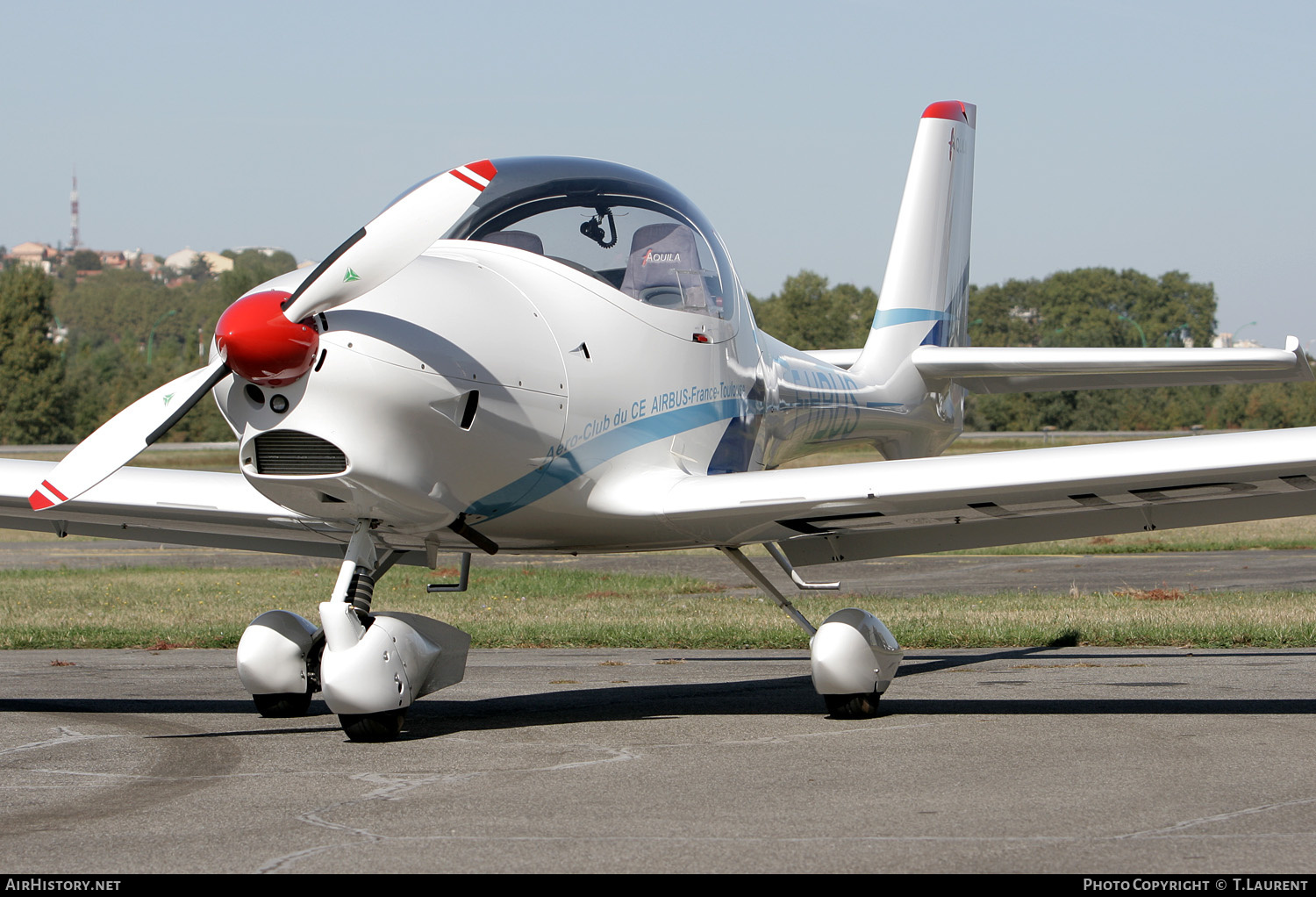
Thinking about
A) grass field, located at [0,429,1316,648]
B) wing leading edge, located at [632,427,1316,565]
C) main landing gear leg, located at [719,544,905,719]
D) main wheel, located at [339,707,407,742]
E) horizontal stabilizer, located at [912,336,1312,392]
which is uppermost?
horizontal stabilizer, located at [912,336,1312,392]

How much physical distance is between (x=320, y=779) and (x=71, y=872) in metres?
1.68

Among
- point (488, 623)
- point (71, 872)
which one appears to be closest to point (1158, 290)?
point (488, 623)

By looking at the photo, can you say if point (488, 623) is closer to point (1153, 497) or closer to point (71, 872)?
point (1153, 497)

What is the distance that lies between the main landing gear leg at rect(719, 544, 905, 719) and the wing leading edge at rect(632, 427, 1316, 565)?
2.06 ft

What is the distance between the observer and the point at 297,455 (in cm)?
609

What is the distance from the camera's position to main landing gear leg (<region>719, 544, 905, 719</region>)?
748cm

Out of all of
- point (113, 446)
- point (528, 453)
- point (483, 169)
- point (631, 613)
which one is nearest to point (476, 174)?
point (483, 169)

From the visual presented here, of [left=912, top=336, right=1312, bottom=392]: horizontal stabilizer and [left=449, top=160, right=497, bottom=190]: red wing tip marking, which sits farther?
[left=912, top=336, right=1312, bottom=392]: horizontal stabilizer

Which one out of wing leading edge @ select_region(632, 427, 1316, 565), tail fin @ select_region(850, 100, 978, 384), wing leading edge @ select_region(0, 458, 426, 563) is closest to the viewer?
wing leading edge @ select_region(632, 427, 1316, 565)

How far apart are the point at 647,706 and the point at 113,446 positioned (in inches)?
135

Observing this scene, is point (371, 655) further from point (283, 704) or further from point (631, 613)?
point (631, 613)

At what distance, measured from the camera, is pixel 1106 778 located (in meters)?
5.59

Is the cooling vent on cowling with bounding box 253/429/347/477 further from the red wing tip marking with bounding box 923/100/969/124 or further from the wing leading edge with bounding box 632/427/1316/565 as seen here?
the red wing tip marking with bounding box 923/100/969/124

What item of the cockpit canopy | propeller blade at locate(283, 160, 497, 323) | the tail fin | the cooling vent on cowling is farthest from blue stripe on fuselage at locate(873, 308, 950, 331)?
the cooling vent on cowling
